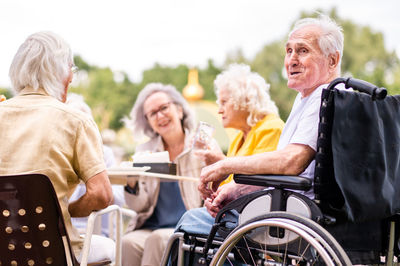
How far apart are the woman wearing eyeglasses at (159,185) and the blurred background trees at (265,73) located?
16.5 m

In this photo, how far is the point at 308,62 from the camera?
8.69 ft

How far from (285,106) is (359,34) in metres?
6.55

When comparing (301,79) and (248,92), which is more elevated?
(301,79)

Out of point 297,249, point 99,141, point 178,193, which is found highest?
point 99,141

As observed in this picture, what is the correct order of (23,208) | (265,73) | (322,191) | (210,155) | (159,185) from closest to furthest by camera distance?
1. (322,191)
2. (23,208)
3. (210,155)
4. (159,185)
5. (265,73)

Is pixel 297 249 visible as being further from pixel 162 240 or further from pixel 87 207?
pixel 162 240

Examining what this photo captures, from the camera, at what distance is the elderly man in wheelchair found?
209cm

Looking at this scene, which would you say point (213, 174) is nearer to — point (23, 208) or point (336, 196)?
point (336, 196)

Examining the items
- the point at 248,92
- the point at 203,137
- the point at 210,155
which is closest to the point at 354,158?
the point at 210,155

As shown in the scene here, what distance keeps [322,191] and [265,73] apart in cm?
3309

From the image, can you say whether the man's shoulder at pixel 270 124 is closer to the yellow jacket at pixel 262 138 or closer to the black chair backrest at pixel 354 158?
the yellow jacket at pixel 262 138

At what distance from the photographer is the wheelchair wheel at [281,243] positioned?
1.89 m

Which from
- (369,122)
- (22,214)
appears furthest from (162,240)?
(369,122)

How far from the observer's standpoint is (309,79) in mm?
2648
